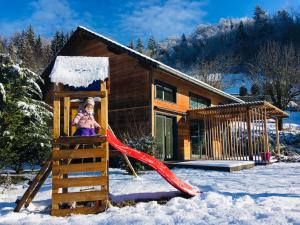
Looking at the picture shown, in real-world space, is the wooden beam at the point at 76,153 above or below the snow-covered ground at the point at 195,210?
above

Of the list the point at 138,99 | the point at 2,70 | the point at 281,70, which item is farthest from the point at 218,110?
the point at 281,70

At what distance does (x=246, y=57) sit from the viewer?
6294 cm

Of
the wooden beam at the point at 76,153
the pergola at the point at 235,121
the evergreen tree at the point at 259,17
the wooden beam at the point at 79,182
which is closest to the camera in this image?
the wooden beam at the point at 79,182

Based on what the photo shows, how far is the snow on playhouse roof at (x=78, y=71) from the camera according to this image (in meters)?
6.29

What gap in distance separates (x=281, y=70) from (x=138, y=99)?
85.6ft

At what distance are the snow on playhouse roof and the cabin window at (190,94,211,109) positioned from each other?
12133mm

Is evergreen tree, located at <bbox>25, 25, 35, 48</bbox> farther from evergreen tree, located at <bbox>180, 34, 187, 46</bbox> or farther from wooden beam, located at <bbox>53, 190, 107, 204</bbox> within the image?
wooden beam, located at <bbox>53, 190, 107, 204</bbox>

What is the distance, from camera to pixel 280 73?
35.8 meters

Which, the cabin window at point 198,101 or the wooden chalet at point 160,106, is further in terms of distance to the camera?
the cabin window at point 198,101

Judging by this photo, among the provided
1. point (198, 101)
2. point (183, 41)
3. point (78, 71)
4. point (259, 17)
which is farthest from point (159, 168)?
point (183, 41)

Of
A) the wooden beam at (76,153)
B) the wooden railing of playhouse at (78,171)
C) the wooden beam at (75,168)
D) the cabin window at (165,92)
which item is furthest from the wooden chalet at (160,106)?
the wooden beam at (75,168)

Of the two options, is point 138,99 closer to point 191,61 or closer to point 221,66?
point 221,66

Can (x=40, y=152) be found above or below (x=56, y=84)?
below

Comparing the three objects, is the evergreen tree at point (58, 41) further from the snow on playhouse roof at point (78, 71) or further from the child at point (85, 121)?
the child at point (85, 121)
